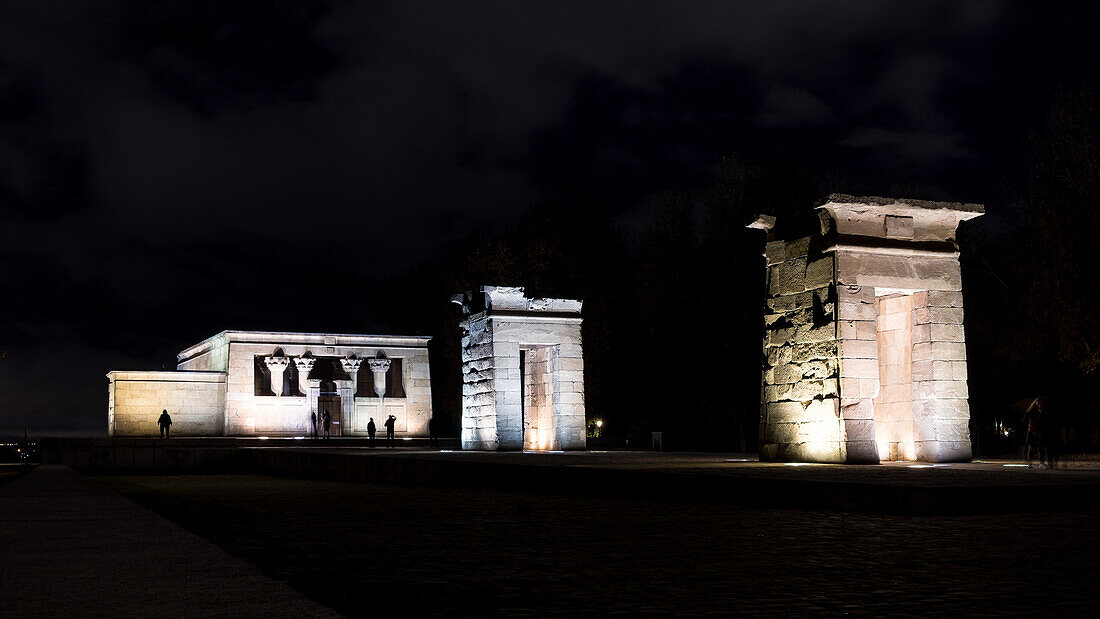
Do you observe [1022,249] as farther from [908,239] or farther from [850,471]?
[850,471]


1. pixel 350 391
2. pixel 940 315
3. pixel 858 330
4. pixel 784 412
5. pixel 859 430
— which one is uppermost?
pixel 940 315

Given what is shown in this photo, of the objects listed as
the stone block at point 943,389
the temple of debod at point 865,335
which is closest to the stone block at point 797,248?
the temple of debod at point 865,335

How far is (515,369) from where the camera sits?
25.3 m

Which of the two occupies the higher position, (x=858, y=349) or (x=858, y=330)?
(x=858, y=330)

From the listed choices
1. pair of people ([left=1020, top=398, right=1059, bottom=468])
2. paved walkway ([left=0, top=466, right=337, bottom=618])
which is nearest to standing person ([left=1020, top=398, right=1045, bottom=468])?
pair of people ([left=1020, top=398, right=1059, bottom=468])

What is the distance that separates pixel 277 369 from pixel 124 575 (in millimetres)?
42254

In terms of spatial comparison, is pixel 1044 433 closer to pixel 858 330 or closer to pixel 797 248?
pixel 858 330

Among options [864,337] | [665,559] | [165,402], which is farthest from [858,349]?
[165,402]

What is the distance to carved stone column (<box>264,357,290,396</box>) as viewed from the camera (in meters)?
45.3

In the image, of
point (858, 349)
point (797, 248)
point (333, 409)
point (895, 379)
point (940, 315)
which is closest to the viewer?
point (858, 349)

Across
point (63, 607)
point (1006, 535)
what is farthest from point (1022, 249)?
point (63, 607)

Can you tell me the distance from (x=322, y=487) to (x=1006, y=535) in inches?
454

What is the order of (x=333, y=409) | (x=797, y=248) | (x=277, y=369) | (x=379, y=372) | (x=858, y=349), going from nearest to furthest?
(x=858, y=349) < (x=797, y=248) < (x=277, y=369) < (x=333, y=409) < (x=379, y=372)

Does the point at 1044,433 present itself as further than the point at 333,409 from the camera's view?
No
